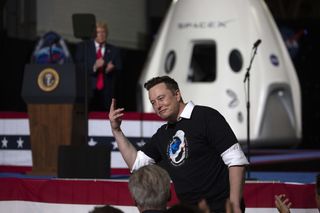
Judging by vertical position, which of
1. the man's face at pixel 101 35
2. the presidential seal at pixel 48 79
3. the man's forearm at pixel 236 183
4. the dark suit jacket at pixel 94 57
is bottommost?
the man's forearm at pixel 236 183

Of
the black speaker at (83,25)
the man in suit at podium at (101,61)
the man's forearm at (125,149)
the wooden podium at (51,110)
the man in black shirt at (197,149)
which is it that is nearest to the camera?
the man in black shirt at (197,149)

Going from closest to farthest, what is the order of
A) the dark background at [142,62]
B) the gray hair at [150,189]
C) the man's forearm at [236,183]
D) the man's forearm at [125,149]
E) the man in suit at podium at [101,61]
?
the gray hair at [150,189] → the man's forearm at [236,183] → the man's forearm at [125,149] → the man in suit at podium at [101,61] → the dark background at [142,62]

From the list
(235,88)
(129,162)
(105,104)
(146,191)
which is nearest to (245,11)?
(235,88)

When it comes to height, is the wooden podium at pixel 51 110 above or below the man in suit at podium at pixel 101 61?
below

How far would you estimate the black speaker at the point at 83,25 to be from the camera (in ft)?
33.0

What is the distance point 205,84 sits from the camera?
13453 mm

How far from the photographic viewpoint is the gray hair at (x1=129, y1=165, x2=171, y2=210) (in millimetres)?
4312

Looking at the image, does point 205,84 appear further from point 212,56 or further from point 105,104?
point 105,104

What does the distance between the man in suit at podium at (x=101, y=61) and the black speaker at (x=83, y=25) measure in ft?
2.63

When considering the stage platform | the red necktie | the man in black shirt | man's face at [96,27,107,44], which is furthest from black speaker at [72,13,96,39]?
the man in black shirt

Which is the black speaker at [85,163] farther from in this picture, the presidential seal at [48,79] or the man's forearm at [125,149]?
the man's forearm at [125,149]

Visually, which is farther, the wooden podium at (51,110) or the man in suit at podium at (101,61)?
the man in suit at podium at (101,61)

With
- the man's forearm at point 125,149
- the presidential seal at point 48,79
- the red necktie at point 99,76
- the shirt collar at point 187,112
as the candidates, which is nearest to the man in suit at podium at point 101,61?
the red necktie at point 99,76

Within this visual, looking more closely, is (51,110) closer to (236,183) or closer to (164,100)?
(164,100)
